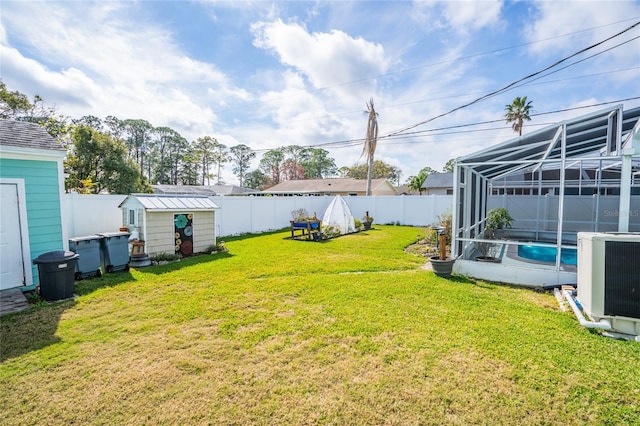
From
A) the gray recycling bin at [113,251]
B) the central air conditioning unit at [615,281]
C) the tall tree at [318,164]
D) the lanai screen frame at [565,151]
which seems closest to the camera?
the central air conditioning unit at [615,281]

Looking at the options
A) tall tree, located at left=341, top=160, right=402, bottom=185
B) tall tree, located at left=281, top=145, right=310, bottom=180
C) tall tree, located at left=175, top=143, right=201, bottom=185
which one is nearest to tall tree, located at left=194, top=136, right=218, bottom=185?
tall tree, located at left=175, top=143, right=201, bottom=185

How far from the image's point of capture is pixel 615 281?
3.63 metres

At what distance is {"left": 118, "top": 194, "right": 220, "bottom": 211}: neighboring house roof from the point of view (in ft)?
26.0

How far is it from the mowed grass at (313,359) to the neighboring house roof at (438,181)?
25.8 m

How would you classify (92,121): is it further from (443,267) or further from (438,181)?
(443,267)

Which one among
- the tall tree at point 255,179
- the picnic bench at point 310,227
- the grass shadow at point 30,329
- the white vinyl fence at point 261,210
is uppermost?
the tall tree at point 255,179

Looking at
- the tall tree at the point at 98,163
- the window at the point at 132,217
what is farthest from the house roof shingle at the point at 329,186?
the window at the point at 132,217

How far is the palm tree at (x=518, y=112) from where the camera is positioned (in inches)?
834

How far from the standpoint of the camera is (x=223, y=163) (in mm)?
47844

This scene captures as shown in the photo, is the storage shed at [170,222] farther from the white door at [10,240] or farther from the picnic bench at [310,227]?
the picnic bench at [310,227]

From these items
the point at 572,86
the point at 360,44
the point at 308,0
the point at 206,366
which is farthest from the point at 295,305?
the point at 572,86

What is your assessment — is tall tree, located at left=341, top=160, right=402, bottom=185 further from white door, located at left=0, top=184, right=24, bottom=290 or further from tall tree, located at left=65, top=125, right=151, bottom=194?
white door, located at left=0, top=184, right=24, bottom=290

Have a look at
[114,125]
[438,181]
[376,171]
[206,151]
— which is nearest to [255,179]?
[206,151]

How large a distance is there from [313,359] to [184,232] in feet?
22.7
